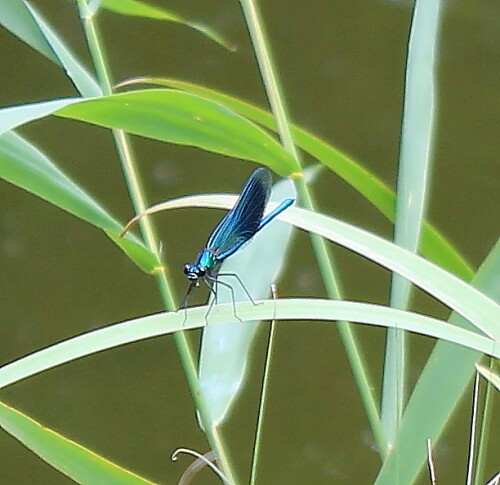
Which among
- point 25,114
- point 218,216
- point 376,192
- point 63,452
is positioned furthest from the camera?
point 218,216

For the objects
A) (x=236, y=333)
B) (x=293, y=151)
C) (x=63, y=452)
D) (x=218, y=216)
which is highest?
(x=218, y=216)

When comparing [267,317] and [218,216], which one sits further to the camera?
[218,216]

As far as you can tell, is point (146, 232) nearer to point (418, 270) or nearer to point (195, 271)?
point (195, 271)

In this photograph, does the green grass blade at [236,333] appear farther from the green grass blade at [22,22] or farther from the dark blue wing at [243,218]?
the green grass blade at [22,22]

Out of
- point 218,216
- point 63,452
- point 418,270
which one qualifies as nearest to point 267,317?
point 418,270

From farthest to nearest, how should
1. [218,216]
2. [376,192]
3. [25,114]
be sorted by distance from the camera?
1. [218,216]
2. [376,192]
3. [25,114]

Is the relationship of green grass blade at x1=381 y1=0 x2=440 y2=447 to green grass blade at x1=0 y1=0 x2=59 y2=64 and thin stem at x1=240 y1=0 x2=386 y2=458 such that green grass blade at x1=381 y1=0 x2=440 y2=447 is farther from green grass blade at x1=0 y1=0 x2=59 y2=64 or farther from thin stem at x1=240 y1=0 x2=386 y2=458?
green grass blade at x1=0 y1=0 x2=59 y2=64

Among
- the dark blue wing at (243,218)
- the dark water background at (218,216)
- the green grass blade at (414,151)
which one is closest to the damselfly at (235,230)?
the dark blue wing at (243,218)

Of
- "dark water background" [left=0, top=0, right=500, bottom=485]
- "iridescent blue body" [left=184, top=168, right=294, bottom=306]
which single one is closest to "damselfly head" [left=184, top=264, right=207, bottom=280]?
"iridescent blue body" [left=184, top=168, right=294, bottom=306]
